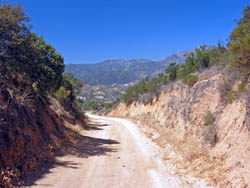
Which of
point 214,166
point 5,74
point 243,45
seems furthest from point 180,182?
point 5,74

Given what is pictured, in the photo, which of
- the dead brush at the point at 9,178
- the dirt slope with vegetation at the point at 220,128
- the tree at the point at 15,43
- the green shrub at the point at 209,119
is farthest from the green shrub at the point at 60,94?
the dead brush at the point at 9,178

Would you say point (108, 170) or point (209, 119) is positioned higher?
point (209, 119)

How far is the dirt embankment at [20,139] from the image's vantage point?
23.3 ft

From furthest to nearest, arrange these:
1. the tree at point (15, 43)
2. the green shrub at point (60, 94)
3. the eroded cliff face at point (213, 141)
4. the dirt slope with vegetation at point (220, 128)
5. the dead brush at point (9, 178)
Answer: the green shrub at point (60, 94) < the tree at point (15, 43) < the dirt slope with vegetation at point (220, 128) < the eroded cliff face at point (213, 141) < the dead brush at point (9, 178)

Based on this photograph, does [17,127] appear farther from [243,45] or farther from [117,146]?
[243,45]

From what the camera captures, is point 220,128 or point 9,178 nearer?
point 9,178

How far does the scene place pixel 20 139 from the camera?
858cm

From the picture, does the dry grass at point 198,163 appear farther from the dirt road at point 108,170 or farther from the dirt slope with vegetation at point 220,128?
the dirt road at point 108,170

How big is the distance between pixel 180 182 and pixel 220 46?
16.8 m

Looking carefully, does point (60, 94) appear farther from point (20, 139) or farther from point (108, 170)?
point (108, 170)

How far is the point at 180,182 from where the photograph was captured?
7.41 meters

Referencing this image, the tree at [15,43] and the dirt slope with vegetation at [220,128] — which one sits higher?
the tree at [15,43]

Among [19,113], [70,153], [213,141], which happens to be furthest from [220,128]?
[19,113]

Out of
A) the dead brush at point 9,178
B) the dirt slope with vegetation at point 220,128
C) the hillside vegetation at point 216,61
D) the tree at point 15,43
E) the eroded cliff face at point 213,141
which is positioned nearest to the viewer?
the dead brush at point 9,178
